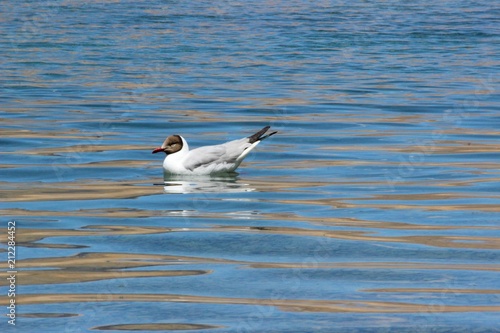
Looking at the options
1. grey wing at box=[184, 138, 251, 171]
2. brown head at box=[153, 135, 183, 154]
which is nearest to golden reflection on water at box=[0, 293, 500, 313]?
grey wing at box=[184, 138, 251, 171]

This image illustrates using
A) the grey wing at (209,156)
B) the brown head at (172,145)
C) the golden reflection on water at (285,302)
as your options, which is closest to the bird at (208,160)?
the grey wing at (209,156)

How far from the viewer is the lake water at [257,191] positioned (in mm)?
7277

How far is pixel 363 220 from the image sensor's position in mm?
10352

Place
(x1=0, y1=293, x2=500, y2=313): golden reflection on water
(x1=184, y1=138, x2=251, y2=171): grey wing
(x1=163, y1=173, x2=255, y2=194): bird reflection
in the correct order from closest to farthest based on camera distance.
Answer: (x1=0, y1=293, x2=500, y2=313): golden reflection on water < (x1=163, y1=173, x2=255, y2=194): bird reflection < (x1=184, y1=138, x2=251, y2=171): grey wing

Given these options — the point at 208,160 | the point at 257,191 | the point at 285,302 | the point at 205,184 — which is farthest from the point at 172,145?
the point at 285,302

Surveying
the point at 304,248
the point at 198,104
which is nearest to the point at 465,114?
the point at 198,104

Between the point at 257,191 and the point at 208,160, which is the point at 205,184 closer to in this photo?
the point at 208,160

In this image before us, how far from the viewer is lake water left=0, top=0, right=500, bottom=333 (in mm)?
7277

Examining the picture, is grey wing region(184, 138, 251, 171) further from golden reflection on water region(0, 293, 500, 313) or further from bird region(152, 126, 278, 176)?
golden reflection on water region(0, 293, 500, 313)

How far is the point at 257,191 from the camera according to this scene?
12.4 metres

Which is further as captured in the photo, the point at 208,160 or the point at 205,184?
the point at 208,160

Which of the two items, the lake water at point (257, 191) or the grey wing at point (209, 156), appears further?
the grey wing at point (209, 156)

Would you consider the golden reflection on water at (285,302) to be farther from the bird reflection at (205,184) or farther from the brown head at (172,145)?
the brown head at (172,145)

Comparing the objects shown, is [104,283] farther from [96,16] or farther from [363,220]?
[96,16]
